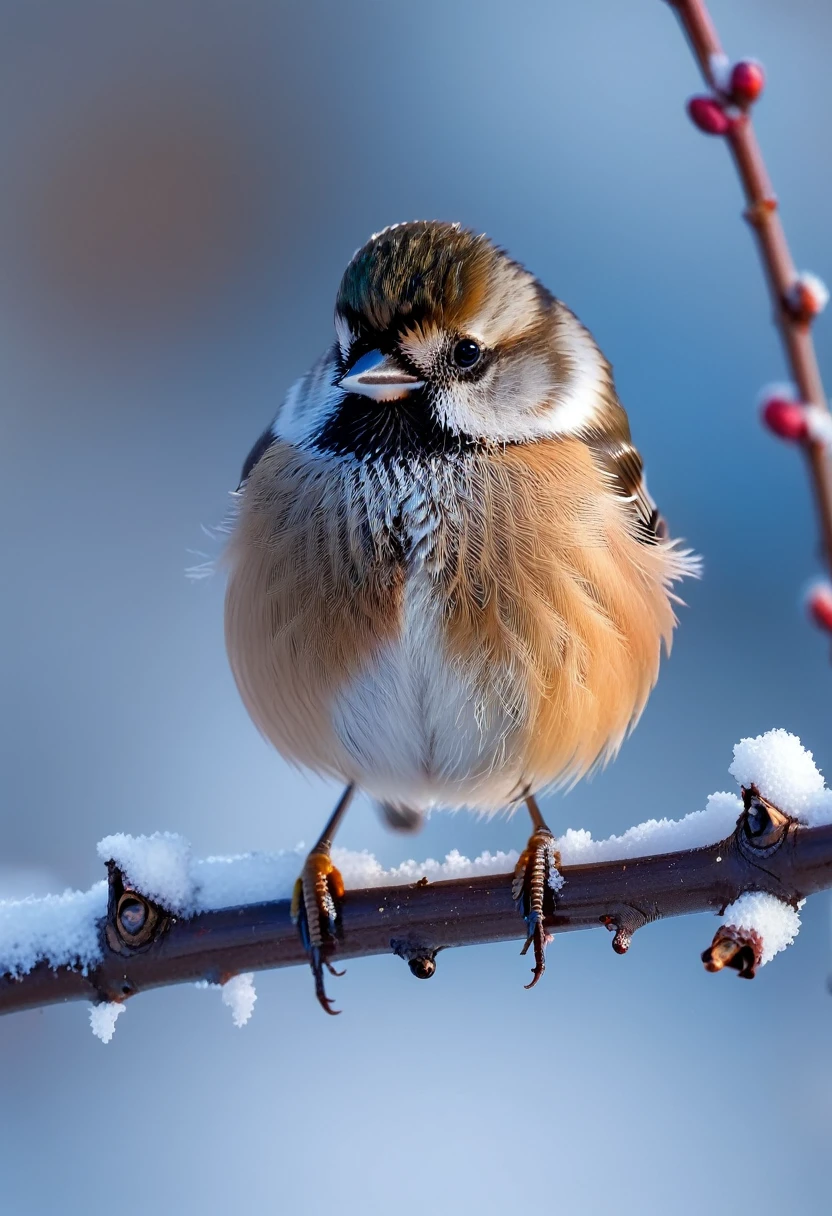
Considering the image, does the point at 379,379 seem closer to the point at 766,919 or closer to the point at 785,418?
the point at 766,919

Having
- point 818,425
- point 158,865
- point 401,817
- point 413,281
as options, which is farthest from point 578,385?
point 818,425

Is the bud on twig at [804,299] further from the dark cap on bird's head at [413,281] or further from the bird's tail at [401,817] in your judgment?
the bird's tail at [401,817]

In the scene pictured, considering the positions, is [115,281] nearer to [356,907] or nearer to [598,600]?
[598,600]

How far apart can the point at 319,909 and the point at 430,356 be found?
3.90 ft

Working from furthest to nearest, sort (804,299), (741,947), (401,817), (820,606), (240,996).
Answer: (401,817), (240,996), (741,947), (820,606), (804,299)

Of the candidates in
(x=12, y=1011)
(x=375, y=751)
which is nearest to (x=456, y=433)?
(x=375, y=751)

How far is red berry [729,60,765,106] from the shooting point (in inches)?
33.5

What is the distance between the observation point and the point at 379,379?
8.51 feet

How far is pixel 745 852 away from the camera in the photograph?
187cm

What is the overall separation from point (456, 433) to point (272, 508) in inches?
18.0

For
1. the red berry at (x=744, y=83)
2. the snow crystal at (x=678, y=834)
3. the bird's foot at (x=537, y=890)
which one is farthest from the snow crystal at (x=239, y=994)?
the red berry at (x=744, y=83)

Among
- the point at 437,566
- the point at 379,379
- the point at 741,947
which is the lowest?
the point at 741,947

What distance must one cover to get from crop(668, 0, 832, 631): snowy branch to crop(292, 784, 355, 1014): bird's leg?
173 centimetres

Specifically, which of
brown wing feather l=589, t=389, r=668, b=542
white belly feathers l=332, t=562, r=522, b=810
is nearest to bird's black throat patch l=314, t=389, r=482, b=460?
white belly feathers l=332, t=562, r=522, b=810
